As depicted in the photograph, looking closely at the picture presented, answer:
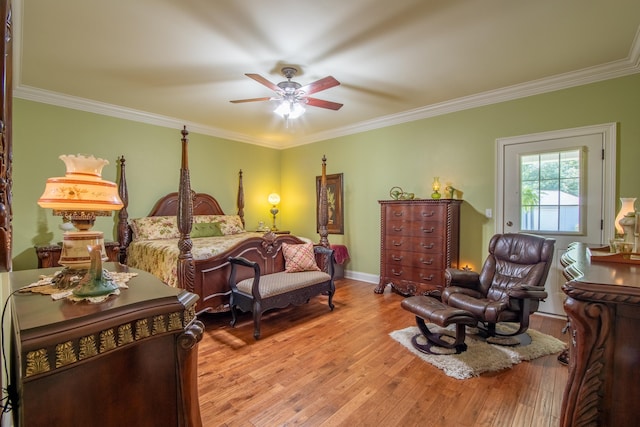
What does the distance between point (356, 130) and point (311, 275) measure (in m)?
2.77

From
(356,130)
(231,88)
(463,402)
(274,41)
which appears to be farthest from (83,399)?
(356,130)

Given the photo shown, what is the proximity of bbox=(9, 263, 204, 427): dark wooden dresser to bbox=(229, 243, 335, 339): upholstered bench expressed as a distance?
1804 millimetres

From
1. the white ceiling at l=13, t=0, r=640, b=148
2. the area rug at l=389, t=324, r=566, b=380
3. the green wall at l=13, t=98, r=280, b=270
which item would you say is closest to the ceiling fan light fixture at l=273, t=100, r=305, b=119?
the white ceiling at l=13, t=0, r=640, b=148

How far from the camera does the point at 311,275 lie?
3486 millimetres

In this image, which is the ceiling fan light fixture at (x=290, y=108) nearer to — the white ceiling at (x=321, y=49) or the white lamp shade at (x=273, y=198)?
the white ceiling at (x=321, y=49)

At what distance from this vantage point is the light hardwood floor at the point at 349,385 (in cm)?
180

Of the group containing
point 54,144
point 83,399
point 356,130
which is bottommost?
point 83,399

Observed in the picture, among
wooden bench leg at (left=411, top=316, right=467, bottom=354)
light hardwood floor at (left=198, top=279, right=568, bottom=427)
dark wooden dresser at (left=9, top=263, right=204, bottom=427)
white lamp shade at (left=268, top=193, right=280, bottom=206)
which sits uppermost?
white lamp shade at (left=268, top=193, right=280, bottom=206)

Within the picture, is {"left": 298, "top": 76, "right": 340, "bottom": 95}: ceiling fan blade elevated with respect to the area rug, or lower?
elevated

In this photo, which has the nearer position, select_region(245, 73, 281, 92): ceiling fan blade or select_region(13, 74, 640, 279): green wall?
select_region(245, 73, 281, 92): ceiling fan blade

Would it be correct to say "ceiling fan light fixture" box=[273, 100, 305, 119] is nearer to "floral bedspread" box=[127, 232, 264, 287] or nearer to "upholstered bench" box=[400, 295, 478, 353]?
"floral bedspread" box=[127, 232, 264, 287]

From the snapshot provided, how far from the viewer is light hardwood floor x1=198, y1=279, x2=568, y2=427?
180 centimetres

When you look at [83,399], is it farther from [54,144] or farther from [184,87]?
[54,144]

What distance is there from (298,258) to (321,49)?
2271 millimetres
